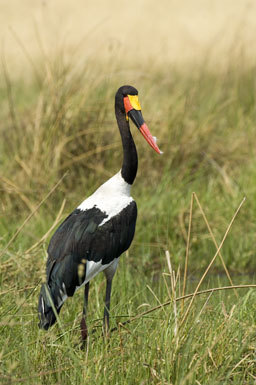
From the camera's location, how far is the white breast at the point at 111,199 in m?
3.89

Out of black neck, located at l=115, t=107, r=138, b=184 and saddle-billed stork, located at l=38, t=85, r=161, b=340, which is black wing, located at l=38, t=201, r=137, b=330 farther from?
black neck, located at l=115, t=107, r=138, b=184

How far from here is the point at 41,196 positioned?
5.67m

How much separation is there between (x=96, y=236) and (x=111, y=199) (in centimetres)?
22

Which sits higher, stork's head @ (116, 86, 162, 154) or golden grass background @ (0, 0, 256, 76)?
stork's head @ (116, 86, 162, 154)

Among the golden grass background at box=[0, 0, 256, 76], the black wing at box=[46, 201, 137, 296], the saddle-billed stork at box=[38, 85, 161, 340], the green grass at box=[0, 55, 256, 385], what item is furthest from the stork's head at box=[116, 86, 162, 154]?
the golden grass background at box=[0, 0, 256, 76]

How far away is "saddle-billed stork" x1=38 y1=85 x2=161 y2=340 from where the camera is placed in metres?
3.64

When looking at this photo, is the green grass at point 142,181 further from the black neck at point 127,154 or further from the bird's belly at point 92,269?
the black neck at point 127,154

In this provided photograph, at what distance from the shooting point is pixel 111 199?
394 centimetres

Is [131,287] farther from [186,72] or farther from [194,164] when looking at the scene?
[186,72]

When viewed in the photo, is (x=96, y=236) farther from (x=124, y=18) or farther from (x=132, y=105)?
(x=124, y=18)

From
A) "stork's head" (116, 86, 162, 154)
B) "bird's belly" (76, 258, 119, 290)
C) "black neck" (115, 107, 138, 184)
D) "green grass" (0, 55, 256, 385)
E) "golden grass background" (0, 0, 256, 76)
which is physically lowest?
"golden grass background" (0, 0, 256, 76)

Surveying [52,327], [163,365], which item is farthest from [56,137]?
[163,365]

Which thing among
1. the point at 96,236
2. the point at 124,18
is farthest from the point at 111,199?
the point at 124,18

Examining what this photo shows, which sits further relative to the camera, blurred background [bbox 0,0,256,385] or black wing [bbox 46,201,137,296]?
black wing [bbox 46,201,137,296]
